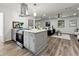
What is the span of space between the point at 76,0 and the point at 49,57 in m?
1.82

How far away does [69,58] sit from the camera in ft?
7.62

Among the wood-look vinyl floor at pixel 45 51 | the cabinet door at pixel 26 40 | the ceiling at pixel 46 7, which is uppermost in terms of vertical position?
the ceiling at pixel 46 7

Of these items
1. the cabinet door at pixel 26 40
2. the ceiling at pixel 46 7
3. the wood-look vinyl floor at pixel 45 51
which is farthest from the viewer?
the cabinet door at pixel 26 40

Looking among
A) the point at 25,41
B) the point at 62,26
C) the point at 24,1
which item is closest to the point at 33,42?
the point at 25,41

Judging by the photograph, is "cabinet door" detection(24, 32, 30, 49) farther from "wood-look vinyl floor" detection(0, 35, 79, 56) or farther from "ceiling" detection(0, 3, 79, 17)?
"ceiling" detection(0, 3, 79, 17)

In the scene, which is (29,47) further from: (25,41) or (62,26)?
(62,26)

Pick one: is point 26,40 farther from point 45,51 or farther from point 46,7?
point 46,7

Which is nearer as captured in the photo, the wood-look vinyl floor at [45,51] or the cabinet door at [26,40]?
the wood-look vinyl floor at [45,51]

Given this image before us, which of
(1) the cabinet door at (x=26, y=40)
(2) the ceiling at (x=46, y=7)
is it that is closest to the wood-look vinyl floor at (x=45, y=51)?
(1) the cabinet door at (x=26, y=40)

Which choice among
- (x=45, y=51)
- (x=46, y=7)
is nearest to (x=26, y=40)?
(x=45, y=51)

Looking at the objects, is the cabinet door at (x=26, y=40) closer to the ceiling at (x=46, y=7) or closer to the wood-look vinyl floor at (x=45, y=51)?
the wood-look vinyl floor at (x=45, y=51)

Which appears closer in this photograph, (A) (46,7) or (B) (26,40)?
(B) (26,40)

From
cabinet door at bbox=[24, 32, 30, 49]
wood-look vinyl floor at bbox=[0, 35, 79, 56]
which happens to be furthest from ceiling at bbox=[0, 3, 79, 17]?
wood-look vinyl floor at bbox=[0, 35, 79, 56]

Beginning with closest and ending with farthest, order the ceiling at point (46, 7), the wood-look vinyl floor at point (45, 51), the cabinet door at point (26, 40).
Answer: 1. the ceiling at point (46, 7)
2. the wood-look vinyl floor at point (45, 51)
3. the cabinet door at point (26, 40)
